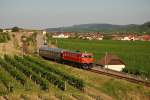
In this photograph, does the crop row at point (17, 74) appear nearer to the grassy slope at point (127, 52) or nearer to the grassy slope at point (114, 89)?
the grassy slope at point (114, 89)

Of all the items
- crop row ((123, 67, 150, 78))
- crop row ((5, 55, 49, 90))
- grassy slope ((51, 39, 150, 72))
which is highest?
crop row ((5, 55, 49, 90))

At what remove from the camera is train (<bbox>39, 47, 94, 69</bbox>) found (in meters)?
55.0

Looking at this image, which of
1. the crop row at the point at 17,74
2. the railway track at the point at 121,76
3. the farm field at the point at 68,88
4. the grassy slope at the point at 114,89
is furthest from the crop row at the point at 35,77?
the railway track at the point at 121,76

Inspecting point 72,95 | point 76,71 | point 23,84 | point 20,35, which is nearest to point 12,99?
point 72,95

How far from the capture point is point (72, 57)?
5797 cm

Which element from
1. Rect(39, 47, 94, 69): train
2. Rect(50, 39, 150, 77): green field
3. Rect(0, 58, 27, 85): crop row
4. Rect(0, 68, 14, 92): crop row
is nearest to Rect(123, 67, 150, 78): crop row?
Rect(50, 39, 150, 77): green field

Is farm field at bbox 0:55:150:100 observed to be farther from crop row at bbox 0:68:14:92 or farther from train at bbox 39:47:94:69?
train at bbox 39:47:94:69

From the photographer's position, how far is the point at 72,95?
36.9 meters

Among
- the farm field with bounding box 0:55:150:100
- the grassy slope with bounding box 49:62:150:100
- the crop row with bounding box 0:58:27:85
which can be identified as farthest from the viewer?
the crop row with bounding box 0:58:27:85

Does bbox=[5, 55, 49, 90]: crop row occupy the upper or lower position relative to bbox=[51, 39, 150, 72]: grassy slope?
upper

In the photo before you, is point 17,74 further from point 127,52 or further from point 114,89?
point 127,52

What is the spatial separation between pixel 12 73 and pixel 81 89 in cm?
1186

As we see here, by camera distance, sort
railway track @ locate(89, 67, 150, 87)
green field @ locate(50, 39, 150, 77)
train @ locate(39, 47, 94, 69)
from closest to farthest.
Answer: railway track @ locate(89, 67, 150, 87) < train @ locate(39, 47, 94, 69) < green field @ locate(50, 39, 150, 77)

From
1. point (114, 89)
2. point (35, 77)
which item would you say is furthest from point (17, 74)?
point (114, 89)
